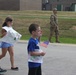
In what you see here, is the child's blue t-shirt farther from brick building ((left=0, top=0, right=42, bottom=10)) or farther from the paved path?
brick building ((left=0, top=0, right=42, bottom=10))

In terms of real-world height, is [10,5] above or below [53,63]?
above

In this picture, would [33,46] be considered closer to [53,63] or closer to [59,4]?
[53,63]

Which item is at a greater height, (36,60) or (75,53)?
(36,60)

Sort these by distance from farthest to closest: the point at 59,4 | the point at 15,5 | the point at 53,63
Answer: the point at 59,4
the point at 15,5
the point at 53,63

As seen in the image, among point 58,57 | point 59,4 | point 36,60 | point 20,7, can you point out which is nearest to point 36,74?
point 36,60

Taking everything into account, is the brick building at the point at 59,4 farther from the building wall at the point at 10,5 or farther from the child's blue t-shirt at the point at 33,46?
the child's blue t-shirt at the point at 33,46

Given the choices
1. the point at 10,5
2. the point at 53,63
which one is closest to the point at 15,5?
the point at 10,5

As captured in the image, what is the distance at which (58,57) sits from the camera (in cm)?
1195

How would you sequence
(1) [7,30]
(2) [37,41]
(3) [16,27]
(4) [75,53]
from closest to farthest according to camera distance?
1. (2) [37,41]
2. (1) [7,30]
3. (4) [75,53]
4. (3) [16,27]

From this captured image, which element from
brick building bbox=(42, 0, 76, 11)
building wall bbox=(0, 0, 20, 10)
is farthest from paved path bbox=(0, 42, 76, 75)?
brick building bbox=(42, 0, 76, 11)

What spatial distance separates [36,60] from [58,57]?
18.8 feet

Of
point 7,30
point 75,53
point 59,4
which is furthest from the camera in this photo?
point 59,4

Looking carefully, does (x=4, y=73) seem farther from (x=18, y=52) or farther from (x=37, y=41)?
(x=18, y=52)

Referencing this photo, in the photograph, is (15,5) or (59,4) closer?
(15,5)
